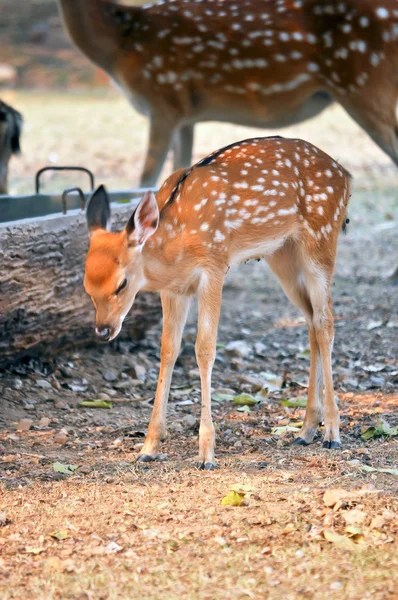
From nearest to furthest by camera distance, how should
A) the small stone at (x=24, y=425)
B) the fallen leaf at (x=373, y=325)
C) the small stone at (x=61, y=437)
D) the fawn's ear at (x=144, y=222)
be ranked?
the fawn's ear at (x=144, y=222) < the small stone at (x=61, y=437) < the small stone at (x=24, y=425) < the fallen leaf at (x=373, y=325)

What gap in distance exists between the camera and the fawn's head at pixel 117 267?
4270mm

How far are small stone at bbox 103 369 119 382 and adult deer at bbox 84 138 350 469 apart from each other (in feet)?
4.30

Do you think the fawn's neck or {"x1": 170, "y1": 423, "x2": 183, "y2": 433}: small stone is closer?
the fawn's neck

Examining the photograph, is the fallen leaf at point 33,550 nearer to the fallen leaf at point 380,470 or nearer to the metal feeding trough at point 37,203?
the fallen leaf at point 380,470

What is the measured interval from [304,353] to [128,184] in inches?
238

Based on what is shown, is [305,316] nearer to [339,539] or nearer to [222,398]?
[222,398]

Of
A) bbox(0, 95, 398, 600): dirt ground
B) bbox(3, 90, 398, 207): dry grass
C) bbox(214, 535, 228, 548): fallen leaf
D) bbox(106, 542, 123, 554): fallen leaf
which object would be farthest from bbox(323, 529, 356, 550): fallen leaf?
bbox(3, 90, 398, 207): dry grass

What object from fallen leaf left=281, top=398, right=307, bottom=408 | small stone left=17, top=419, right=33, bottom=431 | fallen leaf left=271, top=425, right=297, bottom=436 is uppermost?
fallen leaf left=271, top=425, right=297, bottom=436

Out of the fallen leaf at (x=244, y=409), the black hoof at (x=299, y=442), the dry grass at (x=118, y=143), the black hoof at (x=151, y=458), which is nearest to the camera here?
the black hoof at (x=151, y=458)

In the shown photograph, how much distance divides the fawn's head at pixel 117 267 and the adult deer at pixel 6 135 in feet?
12.5

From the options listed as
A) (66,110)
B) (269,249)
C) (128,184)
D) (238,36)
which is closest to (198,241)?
(269,249)

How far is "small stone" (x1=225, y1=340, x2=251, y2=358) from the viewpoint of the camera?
673 centimetres

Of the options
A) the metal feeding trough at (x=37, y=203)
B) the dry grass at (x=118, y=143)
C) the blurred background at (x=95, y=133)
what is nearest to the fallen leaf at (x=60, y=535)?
the metal feeding trough at (x=37, y=203)

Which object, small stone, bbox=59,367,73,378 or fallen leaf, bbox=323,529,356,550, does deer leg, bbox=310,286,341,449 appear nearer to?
fallen leaf, bbox=323,529,356,550
